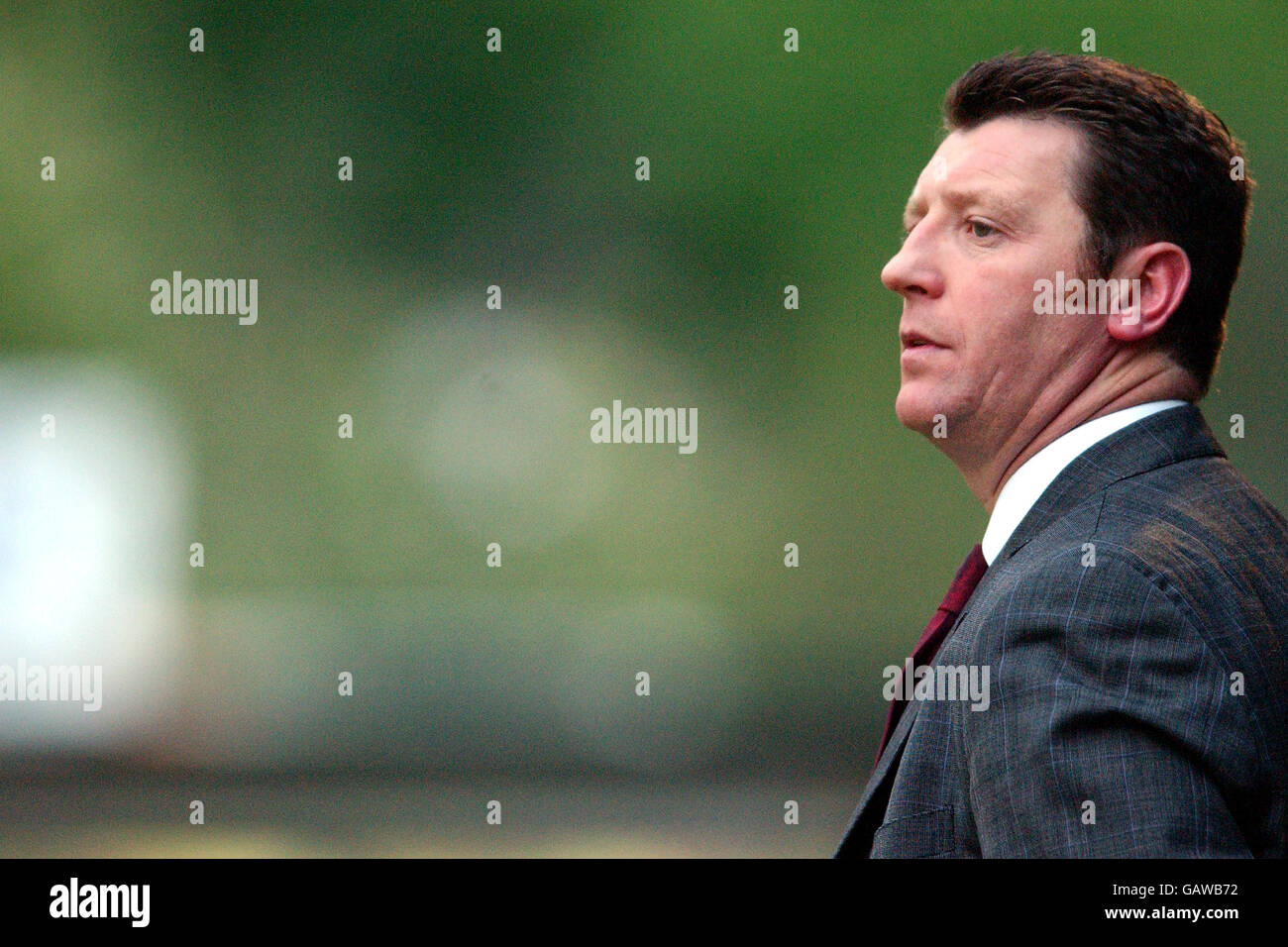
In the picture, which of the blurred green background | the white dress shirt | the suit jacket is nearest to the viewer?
the suit jacket

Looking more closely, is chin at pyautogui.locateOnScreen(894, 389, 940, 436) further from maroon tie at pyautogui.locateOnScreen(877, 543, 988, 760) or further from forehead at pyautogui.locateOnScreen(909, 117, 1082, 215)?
forehead at pyautogui.locateOnScreen(909, 117, 1082, 215)

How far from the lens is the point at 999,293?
2086mm

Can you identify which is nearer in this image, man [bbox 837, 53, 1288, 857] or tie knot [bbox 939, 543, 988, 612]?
man [bbox 837, 53, 1288, 857]

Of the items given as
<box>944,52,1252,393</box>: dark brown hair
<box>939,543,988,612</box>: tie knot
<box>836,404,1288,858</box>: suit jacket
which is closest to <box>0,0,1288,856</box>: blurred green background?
<box>944,52,1252,393</box>: dark brown hair

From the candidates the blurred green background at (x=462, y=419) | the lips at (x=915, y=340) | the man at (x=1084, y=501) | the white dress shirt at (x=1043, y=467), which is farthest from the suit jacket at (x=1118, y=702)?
the blurred green background at (x=462, y=419)

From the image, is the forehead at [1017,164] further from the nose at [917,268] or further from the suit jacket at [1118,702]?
the suit jacket at [1118,702]

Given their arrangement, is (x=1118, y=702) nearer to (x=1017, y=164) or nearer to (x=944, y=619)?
(x=944, y=619)

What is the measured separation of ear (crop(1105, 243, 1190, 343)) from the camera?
A: 2.07 metres

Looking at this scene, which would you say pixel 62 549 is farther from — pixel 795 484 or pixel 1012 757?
pixel 1012 757

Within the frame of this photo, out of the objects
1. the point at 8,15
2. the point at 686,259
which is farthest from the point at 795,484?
the point at 8,15

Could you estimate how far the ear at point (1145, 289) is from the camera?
2.07 metres

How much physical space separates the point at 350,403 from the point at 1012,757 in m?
8.91

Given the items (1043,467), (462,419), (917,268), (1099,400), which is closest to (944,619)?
(1043,467)

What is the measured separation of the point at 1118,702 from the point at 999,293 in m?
0.71
